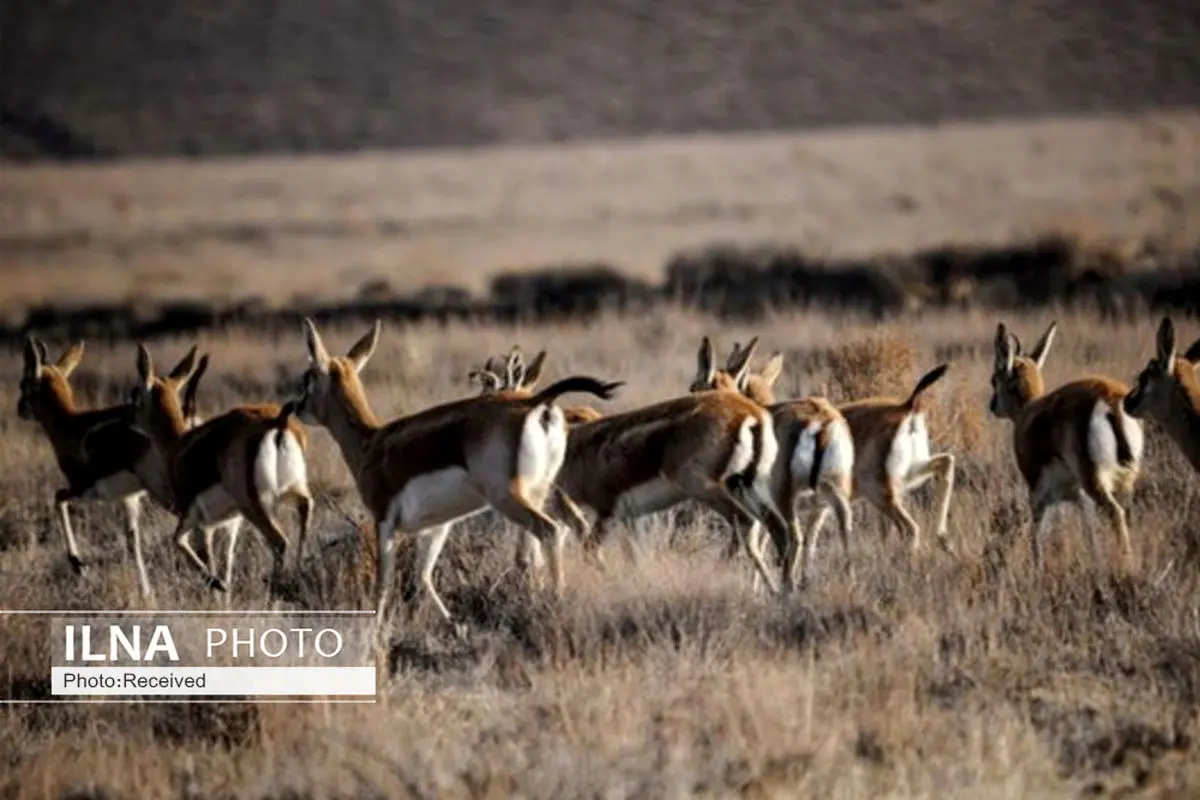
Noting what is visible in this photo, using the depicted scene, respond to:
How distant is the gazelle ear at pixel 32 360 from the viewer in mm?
12836

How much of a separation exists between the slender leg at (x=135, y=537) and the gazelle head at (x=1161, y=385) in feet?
13.4

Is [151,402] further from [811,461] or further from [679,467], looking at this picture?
[811,461]

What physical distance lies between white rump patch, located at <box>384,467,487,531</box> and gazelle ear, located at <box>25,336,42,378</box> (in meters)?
3.08

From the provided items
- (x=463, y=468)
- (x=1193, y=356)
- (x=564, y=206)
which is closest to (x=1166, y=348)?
(x=1193, y=356)

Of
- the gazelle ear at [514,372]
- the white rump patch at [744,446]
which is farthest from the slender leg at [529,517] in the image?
the gazelle ear at [514,372]

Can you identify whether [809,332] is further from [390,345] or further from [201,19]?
[201,19]

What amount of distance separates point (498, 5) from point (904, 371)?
437 inches

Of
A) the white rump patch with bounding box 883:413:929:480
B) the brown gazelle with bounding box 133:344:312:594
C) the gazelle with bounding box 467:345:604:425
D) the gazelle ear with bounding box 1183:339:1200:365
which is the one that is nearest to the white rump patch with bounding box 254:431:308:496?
the brown gazelle with bounding box 133:344:312:594

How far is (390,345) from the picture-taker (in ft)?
58.9

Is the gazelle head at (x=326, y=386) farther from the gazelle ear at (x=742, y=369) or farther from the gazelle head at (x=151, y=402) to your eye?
the gazelle ear at (x=742, y=369)

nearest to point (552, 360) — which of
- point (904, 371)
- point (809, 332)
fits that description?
point (809, 332)

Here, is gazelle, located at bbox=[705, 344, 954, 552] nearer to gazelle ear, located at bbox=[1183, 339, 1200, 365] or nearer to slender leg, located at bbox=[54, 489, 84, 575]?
gazelle ear, located at bbox=[1183, 339, 1200, 365]

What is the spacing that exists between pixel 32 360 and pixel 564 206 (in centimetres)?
2479

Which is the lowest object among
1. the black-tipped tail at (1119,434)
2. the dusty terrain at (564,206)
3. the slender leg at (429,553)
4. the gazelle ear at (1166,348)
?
the dusty terrain at (564,206)
